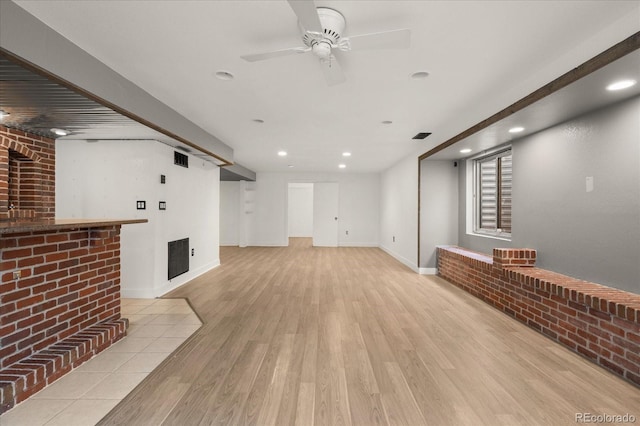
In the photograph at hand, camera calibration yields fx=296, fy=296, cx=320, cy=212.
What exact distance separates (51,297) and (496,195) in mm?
5332

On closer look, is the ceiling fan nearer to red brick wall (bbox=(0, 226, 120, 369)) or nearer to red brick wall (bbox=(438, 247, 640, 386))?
red brick wall (bbox=(0, 226, 120, 369))

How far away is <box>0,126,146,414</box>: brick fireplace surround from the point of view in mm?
1853

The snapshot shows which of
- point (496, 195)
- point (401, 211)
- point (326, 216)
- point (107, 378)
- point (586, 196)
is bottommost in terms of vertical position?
point (107, 378)

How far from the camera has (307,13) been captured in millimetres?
Answer: 1481

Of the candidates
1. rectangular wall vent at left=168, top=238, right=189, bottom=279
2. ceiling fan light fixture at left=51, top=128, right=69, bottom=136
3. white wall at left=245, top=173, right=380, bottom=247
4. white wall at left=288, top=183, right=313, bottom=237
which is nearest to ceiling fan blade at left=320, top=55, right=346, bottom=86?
ceiling fan light fixture at left=51, top=128, right=69, bottom=136

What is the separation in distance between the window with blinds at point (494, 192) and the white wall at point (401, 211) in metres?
1.06

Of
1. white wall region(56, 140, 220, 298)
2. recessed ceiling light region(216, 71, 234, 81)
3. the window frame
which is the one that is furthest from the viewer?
the window frame

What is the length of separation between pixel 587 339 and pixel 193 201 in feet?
17.1

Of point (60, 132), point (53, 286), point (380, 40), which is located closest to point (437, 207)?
point (380, 40)

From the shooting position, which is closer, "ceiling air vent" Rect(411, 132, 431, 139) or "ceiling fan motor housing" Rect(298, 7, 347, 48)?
"ceiling fan motor housing" Rect(298, 7, 347, 48)

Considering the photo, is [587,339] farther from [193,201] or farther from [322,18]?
[193,201]

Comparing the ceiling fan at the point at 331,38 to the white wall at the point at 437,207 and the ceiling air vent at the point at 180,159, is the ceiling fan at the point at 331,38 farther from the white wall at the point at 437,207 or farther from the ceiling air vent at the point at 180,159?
the white wall at the point at 437,207

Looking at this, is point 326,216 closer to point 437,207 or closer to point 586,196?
point 437,207

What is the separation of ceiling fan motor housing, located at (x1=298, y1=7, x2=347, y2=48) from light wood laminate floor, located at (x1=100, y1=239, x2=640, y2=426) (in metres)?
2.20
